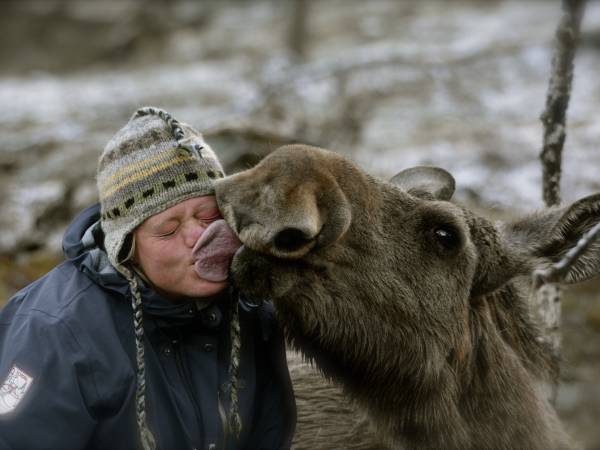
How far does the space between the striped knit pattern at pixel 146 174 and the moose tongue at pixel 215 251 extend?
27 centimetres

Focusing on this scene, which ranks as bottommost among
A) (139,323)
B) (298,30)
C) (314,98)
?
(314,98)

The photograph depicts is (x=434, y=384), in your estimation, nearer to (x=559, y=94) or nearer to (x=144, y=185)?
(x=144, y=185)

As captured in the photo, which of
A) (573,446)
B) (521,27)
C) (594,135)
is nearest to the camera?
(573,446)

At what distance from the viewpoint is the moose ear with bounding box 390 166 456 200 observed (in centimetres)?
377

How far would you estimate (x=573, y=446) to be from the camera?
424 cm

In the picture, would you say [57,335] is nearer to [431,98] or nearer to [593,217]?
[593,217]

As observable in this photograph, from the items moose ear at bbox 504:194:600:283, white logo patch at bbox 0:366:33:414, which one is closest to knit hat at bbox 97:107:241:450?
white logo patch at bbox 0:366:33:414

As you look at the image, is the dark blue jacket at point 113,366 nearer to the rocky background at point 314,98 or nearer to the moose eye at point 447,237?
the rocky background at point 314,98

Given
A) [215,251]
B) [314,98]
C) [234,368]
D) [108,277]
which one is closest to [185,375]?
[234,368]

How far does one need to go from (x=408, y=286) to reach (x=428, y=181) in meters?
0.83

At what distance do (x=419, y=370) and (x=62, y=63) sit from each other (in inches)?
655

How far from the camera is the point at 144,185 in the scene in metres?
3.25

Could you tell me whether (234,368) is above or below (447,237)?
below

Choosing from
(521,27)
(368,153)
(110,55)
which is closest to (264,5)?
(110,55)
